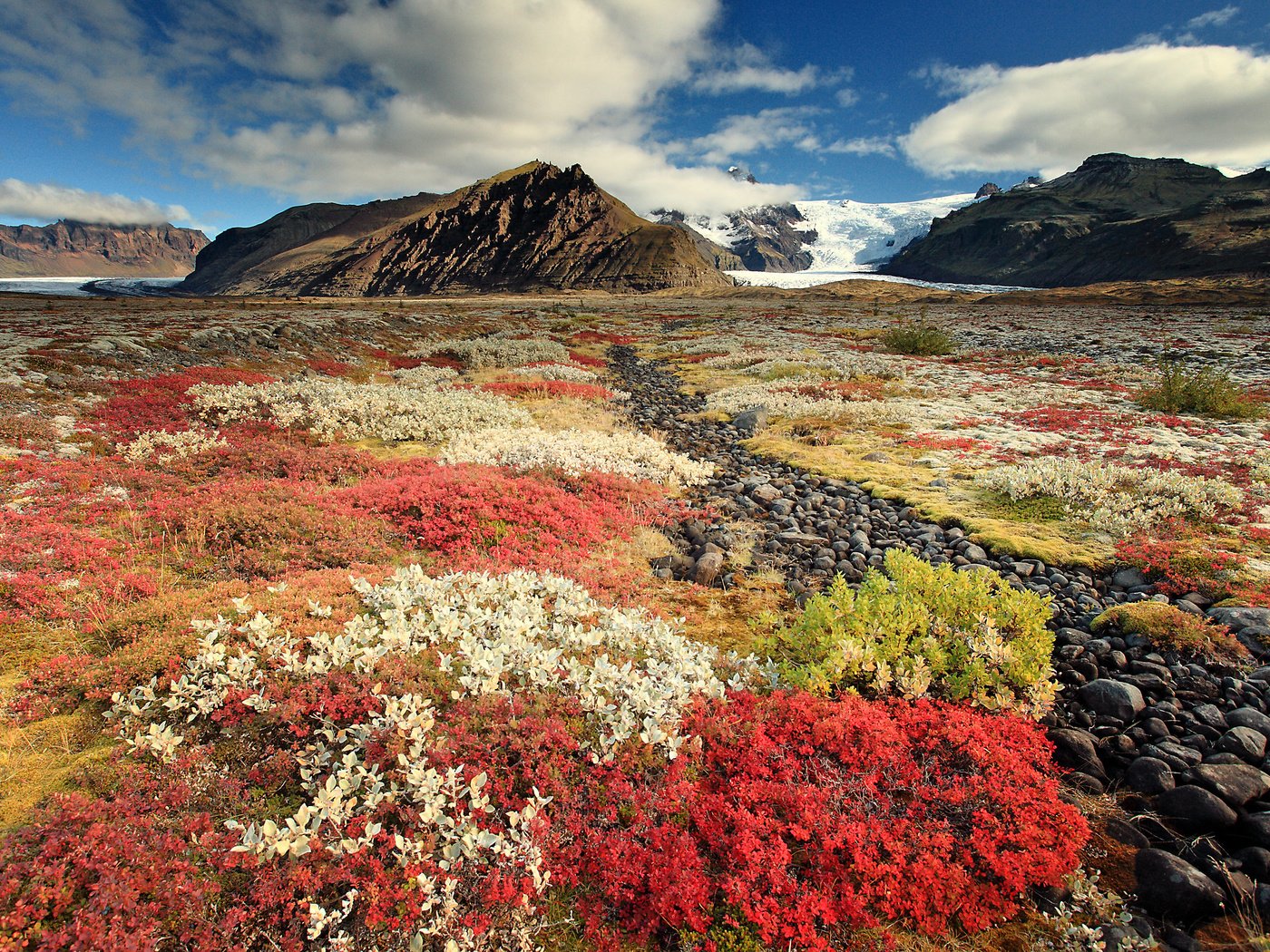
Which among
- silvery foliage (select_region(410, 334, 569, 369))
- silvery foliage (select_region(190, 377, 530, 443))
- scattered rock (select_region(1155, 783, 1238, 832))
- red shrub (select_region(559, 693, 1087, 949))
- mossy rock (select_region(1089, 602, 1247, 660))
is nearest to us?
red shrub (select_region(559, 693, 1087, 949))

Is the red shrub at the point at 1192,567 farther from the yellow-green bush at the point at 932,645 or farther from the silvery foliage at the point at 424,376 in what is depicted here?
the silvery foliage at the point at 424,376

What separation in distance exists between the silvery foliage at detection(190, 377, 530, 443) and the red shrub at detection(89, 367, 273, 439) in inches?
24.4

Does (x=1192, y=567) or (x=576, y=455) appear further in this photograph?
(x=576, y=455)

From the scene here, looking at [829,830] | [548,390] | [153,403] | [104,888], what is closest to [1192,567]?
[829,830]

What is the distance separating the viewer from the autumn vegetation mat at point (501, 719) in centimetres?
373

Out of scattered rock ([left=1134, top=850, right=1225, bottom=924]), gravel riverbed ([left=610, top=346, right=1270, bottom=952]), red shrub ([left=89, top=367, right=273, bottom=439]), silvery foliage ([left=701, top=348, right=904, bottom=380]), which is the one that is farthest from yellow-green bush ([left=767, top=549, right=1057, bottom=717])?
silvery foliage ([left=701, top=348, right=904, bottom=380])

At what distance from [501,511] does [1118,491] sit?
499 inches

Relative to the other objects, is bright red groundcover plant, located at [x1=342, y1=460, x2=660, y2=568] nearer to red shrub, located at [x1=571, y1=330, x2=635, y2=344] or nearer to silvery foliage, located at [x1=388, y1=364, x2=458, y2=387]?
silvery foliage, located at [x1=388, y1=364, x2=458, y2=387]

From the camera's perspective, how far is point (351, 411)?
17.3 m

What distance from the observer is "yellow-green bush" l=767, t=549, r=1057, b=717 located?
579 cm

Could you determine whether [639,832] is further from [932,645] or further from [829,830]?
[932,645]

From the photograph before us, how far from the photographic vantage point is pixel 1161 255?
572 ft

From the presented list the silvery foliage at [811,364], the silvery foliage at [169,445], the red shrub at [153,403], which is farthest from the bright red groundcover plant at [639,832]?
the silvery foliage at [811,364]

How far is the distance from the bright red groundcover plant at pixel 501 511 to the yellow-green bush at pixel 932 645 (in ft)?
14.4
